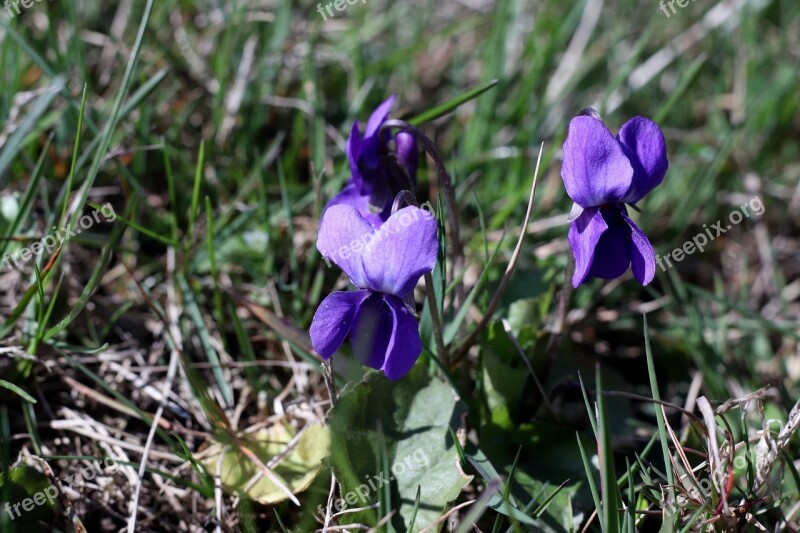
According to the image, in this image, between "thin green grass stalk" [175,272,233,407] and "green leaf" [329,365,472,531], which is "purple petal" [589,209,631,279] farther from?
"thin green grass stalk" [175,272,233,407]

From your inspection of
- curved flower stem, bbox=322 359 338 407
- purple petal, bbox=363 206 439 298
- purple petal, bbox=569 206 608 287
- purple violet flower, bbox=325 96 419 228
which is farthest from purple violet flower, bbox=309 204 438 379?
purple petal, bbox=569 206 608 287

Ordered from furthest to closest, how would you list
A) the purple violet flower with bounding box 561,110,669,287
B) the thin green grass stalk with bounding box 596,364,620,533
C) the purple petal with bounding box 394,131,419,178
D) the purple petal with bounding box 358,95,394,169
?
the purple petal with bounding box 394,131,419,178, the purple petal with bounding box 358,95,394,169, the purple violet flower with bounding box 561,110,669,287, the thin green grass stalk with bounding box 596,364,620,533

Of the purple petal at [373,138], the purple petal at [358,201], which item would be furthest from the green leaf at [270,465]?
the purple petal at [373,138]

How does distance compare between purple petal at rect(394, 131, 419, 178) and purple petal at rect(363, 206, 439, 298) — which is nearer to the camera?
purple petal at rect(363, 206, 439, 298)

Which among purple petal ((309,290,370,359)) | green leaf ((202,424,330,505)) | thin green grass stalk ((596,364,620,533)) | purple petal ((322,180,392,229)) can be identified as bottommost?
green leaf ((202,424,330,505))

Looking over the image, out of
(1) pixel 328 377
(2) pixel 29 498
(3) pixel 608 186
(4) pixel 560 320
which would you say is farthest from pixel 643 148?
(2) pixel 29 498

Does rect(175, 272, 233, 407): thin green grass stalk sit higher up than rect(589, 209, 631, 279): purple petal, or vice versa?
rect(589, 209, 631, 279): purple petal

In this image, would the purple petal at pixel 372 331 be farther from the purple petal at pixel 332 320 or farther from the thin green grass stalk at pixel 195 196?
the thin green grass stalk at pixel 195 196
